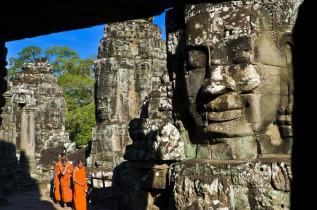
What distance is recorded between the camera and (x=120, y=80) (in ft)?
45.4

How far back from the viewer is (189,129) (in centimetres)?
617

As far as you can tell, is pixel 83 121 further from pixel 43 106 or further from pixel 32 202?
pixel 32 202

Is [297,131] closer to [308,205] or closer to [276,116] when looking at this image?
[308,205]

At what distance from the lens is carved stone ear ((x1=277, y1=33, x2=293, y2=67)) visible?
554 centimetres

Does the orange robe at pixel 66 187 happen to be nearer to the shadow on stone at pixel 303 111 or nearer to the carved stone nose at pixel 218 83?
the carved stone nose at pixel 218 83

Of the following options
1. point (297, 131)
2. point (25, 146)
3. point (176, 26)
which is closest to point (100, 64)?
point (25, 146)

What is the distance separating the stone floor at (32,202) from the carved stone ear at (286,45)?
5767 millimetres

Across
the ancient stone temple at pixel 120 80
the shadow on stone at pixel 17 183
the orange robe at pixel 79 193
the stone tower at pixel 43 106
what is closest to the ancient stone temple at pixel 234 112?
the orange robe at pixel 79 193

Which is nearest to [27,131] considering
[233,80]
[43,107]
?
[43,107]

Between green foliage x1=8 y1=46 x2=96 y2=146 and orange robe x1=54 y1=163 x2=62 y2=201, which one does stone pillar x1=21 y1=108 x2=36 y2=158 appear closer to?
orange robe x1=54 y1=163 x2=62 y2=201

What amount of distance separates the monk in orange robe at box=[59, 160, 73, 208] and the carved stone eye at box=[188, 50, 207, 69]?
5839 mm

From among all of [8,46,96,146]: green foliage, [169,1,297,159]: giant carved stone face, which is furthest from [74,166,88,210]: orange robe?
[8,46,96,146]: green foliage

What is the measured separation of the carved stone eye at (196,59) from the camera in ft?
18.7

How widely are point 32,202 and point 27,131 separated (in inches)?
187
